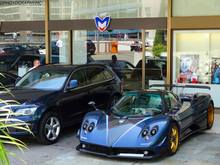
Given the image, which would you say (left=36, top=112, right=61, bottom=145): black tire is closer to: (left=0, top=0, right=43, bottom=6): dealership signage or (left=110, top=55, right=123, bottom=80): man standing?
(left=110, top=55, right=123, bottom=80): man standing

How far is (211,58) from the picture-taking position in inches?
504

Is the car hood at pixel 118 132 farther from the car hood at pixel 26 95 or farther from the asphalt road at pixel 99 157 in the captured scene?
the car hood at pixel 26 95

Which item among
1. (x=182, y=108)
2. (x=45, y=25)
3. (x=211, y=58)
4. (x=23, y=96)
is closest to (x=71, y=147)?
(x=23, y=96)

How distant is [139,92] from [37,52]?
7.94 metres

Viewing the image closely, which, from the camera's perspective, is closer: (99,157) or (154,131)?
(154,131)

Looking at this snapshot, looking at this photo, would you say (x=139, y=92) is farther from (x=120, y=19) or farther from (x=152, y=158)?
(x=120, y=19)

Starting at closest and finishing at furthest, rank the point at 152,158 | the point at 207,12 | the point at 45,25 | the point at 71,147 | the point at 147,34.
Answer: the point at 152,158
the point at 71,147
the point at 207,12
the point at 147,34
the point at 45,25

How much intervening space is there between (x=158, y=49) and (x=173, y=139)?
19.8 ft

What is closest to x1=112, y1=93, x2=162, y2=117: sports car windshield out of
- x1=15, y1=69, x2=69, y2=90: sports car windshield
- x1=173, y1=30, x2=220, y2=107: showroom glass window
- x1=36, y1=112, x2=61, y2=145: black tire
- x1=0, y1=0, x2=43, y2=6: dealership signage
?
x1=36, y1=112, x2=61, y2=145: black tire

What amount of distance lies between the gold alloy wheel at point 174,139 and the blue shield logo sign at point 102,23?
271 inches

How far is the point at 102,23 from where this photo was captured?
1422cm

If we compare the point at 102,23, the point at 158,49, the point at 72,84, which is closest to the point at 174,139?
the point at 72,84

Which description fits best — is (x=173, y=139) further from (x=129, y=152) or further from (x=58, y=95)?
(x=58, y=95)

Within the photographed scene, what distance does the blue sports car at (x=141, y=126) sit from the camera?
7.35m
